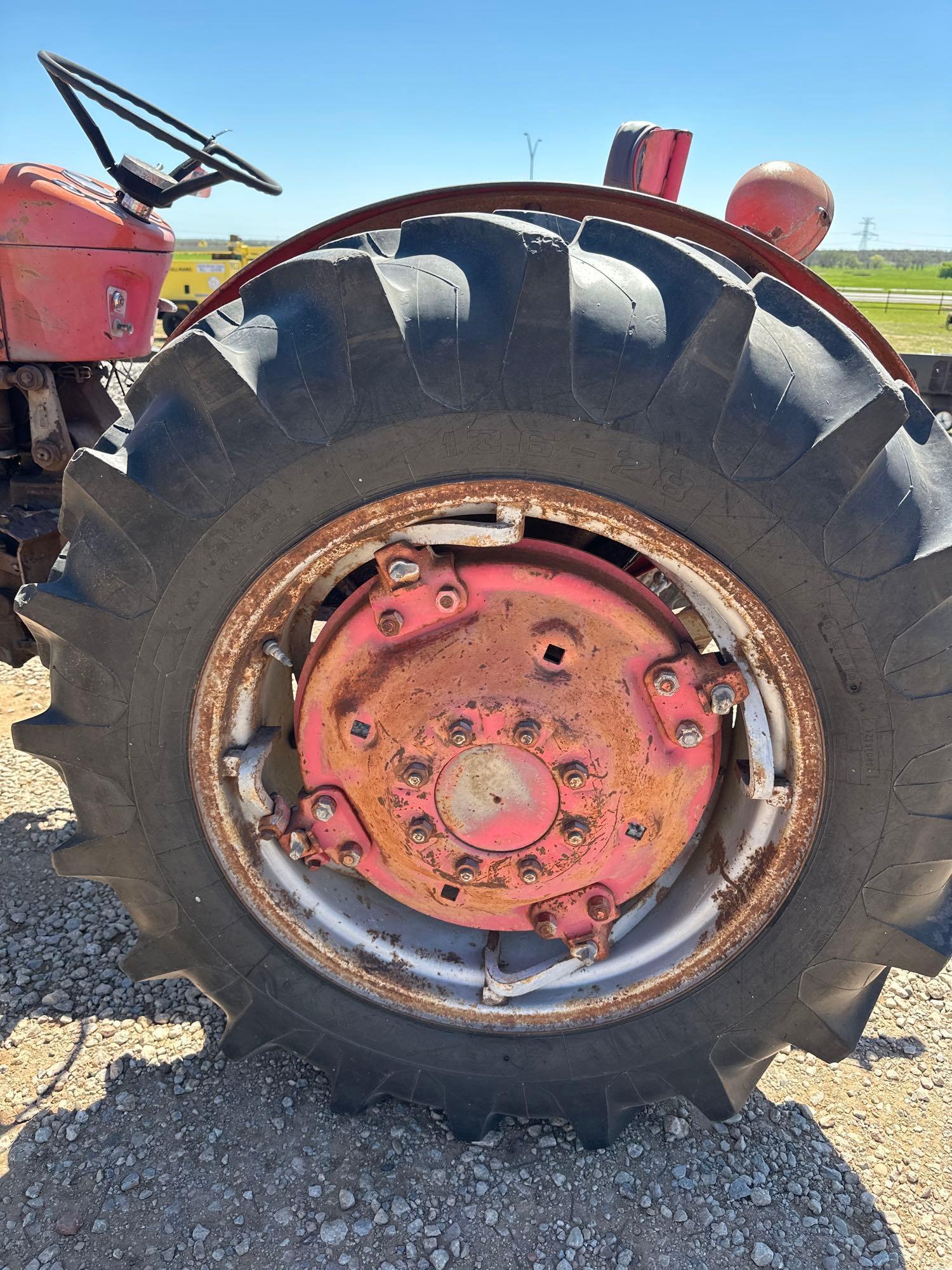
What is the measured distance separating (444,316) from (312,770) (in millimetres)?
992

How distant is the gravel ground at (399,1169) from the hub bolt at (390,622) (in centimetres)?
124

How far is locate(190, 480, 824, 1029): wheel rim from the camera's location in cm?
158

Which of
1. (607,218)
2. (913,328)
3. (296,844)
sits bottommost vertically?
(296,844)

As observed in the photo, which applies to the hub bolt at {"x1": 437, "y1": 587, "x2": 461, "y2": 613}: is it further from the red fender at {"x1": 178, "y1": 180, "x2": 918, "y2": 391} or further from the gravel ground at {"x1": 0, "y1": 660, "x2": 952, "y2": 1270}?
the gravel ground at {"x1": 0, "y1": 660, "x2": 952, "y2": 1270}

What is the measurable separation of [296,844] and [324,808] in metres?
0.11

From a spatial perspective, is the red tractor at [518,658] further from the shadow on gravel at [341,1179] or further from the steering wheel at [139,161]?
the steering wheel at [139,161]

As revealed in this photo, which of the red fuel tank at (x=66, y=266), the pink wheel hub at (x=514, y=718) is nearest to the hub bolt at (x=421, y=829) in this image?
the pink wheel hub at (x=514, y=718)

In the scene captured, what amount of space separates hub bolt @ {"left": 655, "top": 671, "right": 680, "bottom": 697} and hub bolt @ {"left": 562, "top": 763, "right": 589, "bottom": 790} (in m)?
0.22

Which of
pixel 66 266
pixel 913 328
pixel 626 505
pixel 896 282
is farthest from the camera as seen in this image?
pixel 896 282

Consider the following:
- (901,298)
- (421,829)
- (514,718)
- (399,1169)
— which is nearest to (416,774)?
(421,829)

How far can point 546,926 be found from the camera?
1.87 metres

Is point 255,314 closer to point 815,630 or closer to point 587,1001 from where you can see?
point 815,630

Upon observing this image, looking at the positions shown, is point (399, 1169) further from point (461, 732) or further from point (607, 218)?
point (607, 218)

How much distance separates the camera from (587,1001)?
1867 mm
